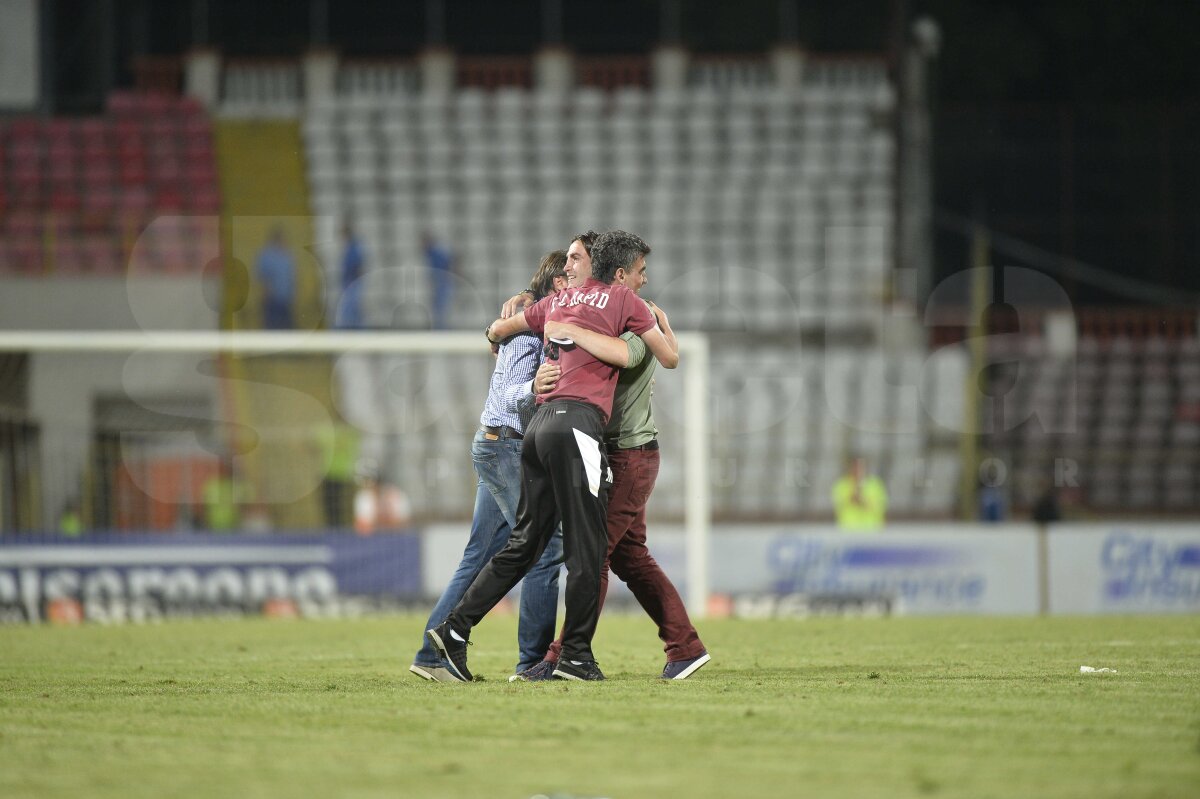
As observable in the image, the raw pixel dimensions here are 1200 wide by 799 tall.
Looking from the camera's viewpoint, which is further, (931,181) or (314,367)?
(931,181)

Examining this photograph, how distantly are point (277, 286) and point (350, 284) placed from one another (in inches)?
45.6

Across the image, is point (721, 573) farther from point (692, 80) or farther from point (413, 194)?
point (692, 80)

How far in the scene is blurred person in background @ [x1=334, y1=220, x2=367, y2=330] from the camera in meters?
23.7

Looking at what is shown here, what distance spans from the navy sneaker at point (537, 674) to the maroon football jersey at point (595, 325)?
1.31 m

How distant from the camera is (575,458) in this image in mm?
7492

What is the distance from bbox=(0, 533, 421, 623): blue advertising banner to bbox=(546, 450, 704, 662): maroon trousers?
1008 cm

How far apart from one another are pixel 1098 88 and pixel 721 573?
19.1 meters

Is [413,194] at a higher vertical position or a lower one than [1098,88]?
lower

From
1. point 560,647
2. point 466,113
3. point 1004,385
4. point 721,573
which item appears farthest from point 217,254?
point 560,647

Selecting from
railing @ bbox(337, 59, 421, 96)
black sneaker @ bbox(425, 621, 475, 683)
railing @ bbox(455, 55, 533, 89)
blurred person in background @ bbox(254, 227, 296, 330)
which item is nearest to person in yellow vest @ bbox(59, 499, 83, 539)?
blurred person in background @ bbox(254, 227, 296, 330)

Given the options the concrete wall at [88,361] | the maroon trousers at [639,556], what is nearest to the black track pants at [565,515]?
the maroon trousers at [639,556]

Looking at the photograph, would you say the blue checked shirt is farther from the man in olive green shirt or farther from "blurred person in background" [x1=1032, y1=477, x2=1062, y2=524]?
"blurred person in background" [x1=1032, y1=477, x2=1062, y2=524]

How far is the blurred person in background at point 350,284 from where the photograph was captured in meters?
23.7

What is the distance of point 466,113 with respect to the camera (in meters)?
27.5
